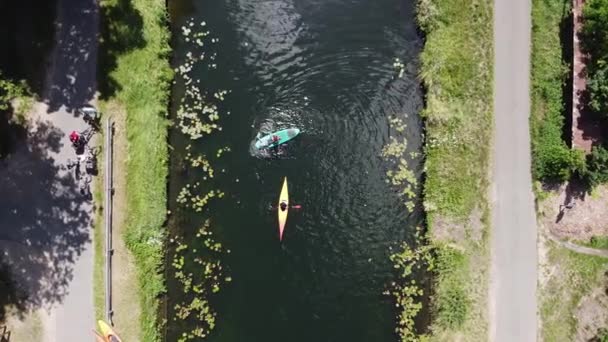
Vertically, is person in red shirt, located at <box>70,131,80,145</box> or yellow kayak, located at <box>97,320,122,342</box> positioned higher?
person in red shirt, located at <box>70,131,80,145</box>

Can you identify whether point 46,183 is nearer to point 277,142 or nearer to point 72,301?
point 72,301

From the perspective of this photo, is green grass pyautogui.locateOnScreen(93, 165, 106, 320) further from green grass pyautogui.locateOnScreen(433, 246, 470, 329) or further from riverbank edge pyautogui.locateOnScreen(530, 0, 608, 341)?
riverbank edge pyautogui.locateOnScreen(530, 0, 608, 341)

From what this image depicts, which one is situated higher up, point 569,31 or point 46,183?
point 569,31

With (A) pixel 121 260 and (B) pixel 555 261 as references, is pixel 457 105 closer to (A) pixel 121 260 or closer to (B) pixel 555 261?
(B) pixel 555 261

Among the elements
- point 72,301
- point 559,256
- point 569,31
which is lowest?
point 72,301

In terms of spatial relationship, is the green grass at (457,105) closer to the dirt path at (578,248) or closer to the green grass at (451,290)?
the green grass at (451,290)

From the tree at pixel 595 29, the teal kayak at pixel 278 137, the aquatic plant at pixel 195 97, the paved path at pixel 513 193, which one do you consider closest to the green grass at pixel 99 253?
the aquatic plant at pixel 195 97

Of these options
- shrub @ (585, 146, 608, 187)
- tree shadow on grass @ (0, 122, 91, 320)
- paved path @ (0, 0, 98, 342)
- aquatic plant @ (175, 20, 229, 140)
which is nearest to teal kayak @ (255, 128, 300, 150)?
aquatic plant @ (175, 20, 229, 140)

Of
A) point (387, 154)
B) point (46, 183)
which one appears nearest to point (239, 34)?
point (387, 154)
